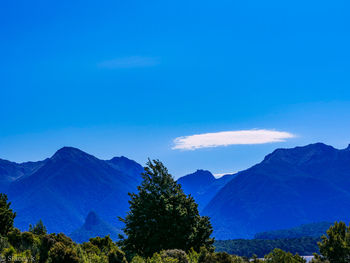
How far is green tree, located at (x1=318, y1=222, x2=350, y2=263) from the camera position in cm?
1907

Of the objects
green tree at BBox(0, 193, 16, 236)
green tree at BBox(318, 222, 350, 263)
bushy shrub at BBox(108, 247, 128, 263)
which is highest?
green tree at BBox(0, 193, 16, 236)

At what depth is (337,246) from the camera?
19.2 metres

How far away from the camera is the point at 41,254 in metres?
20.2

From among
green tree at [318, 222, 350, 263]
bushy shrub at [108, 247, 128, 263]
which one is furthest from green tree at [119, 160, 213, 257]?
green tree at [318, 222, 350, 263]

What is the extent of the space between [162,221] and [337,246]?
16927 millimetres

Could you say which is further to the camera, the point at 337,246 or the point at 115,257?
the point at 115,257

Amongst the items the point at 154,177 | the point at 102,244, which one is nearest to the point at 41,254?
the point at 102,244

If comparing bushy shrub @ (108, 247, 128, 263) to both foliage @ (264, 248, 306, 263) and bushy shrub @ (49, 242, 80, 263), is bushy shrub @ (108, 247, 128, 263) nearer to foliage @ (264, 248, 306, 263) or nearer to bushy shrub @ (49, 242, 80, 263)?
bushy shrub @ (49, 242, 80, 263)

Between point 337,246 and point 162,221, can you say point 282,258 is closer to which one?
point 337,246

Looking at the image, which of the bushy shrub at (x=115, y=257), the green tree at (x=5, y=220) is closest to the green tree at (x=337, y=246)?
the bushy shrub at (x=115, y=257)

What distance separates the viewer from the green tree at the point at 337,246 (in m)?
19.1

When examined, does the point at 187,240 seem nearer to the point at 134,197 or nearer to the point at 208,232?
the point at 208,232

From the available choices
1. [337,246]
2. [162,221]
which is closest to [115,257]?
[337,246]

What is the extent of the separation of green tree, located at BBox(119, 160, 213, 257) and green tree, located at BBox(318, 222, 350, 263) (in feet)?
48.2
